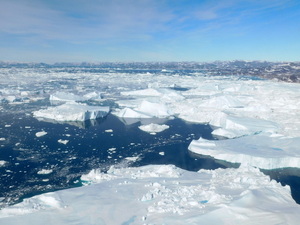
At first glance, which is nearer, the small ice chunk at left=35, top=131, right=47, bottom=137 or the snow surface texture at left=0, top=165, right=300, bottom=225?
the snow surface texture at left=0, top=165, right=300, bottom=225

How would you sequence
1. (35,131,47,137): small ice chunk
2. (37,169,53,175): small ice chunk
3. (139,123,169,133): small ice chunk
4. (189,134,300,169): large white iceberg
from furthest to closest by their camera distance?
1. (139,123,169,133): small ice chunk
2. (35,131,47,137): small ice chunk
3. (189,134,300,169): large white iceberg
4. (37,169,53,175): small ice chunk

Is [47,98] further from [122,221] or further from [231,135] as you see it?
[122,221]

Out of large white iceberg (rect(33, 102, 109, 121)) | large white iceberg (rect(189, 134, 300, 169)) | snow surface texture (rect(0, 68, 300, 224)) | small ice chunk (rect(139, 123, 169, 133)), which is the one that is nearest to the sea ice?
large white iceberg (rect(33, 102, 109, 121))

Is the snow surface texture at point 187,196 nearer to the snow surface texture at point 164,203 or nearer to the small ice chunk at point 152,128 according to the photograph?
the snow surface texture at point 164,203

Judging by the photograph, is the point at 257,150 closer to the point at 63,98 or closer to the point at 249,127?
the point at 249,127

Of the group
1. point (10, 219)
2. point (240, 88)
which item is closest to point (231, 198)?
point (10, 219)

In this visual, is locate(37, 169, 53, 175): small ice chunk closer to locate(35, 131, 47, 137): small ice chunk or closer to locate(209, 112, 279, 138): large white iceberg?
locate(35, 131, 47, 137): small ice chunk

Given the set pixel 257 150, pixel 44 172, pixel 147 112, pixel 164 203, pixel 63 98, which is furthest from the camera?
pixel 63 98

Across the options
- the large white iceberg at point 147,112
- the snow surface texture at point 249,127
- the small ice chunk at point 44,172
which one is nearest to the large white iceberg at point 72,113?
the large white iceberg at point 147,112

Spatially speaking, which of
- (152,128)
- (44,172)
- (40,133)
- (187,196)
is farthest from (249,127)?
(40,133)
